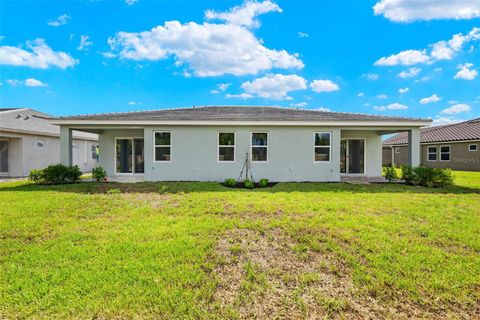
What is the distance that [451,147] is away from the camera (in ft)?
70.3

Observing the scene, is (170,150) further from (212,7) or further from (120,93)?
(120,93)

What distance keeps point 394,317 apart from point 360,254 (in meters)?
1.28

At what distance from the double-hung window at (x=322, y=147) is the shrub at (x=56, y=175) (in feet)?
36.3

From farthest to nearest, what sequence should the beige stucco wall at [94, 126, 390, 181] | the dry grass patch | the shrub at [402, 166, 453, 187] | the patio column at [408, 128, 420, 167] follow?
the beige stucco wall at [94, 126, 390, 181], the patio column at [408, 128, 420, 167], the shrub at [402, 166, 453, 187], the dry grass patch

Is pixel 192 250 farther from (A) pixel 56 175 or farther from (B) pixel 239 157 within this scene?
(A) pixel 56 175

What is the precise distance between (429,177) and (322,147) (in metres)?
4.57

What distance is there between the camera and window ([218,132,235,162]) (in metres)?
12.0

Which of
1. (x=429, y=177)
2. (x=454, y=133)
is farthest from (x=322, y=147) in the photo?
(x=454, y=133)

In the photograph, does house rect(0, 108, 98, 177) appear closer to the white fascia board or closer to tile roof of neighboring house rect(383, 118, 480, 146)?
the white fascia board

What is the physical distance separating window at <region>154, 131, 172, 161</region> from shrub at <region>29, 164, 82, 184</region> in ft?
11.8

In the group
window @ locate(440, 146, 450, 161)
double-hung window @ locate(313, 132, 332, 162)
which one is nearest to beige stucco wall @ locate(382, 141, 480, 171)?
window @ locate(440, 146, 450, 161)

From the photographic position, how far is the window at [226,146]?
12.0m

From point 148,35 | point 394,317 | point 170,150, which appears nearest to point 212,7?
point 148,35

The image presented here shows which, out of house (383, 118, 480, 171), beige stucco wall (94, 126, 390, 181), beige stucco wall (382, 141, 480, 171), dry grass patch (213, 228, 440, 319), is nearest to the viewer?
dry grass patch (213, 228, 440, 319)
